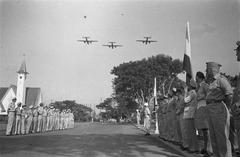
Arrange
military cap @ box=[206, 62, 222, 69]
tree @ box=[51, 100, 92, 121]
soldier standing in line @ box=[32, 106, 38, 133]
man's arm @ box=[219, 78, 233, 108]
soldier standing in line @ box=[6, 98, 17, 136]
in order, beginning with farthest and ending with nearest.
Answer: tree @ box=[51, 100, 92, 121]
soldier standing in line @ box=[32, 106, 38, 133]
soldier standing in line @ box=[6, 98, 17, 136]
military cap @ box=[206, 62, 222, 69]
man's arm @ box=[219, 78, 233, 108]

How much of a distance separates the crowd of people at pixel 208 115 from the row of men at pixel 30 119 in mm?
7371

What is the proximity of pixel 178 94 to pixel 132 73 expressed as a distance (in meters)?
25.5

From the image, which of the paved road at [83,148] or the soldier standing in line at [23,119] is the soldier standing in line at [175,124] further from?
the soldier standing in line at [23,119]

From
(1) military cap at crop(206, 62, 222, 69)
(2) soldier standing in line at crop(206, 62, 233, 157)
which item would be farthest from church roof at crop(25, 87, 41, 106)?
(2) soldier standing in line at crop(206, 62, 233, 157)

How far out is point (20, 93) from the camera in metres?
61.7

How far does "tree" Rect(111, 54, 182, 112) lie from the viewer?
33.7 metres

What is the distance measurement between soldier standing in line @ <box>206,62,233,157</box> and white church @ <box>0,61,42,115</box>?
53073 millimetres

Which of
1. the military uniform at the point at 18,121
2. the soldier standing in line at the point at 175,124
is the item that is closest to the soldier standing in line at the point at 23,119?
the military uniform at the point at 18,121

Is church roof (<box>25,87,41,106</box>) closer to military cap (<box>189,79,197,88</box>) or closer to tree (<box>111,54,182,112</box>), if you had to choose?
tree (<box>111,54,182,112</box>)

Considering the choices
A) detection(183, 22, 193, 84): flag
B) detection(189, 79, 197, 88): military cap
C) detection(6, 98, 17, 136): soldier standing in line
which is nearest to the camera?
detection(189, 79, 197, 88): military cap

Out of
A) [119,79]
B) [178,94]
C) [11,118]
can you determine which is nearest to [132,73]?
[119,79]

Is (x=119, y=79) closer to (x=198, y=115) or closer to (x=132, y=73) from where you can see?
(x=132, y=73)

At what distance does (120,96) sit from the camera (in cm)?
3806

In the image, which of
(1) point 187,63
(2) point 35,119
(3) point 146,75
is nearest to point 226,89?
(1) point 187,63
